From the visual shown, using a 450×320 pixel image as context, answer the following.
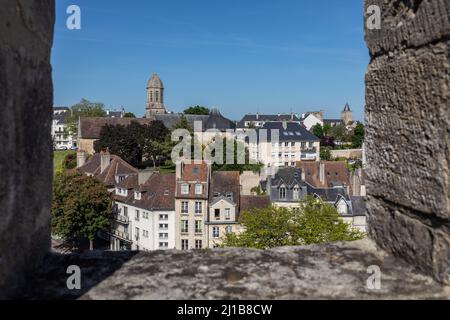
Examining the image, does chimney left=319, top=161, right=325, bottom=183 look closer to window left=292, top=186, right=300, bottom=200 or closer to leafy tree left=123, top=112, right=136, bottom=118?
window left=292, top=186, right=300, bottom=200

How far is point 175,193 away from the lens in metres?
33.0

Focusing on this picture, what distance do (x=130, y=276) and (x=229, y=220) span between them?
2914 centimetres

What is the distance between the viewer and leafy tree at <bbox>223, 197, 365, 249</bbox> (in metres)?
21.9

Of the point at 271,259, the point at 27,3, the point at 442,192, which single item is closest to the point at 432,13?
the point at 442,192

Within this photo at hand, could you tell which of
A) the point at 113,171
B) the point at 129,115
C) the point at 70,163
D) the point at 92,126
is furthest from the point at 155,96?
the point at 113,171

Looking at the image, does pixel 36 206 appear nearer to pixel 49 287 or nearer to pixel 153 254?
pixel 49 287

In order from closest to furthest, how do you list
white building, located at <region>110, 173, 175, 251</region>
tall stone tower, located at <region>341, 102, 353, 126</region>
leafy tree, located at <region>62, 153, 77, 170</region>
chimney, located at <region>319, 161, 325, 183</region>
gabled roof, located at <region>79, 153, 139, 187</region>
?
white building, located at <region>110, 173, 175, 251</region>
gabled roof, located at <region>79, 153, 139, 187</region>
chimney, located at <region>319, 161, 325, 183</region>
leafy tree, located at <region>62, 153, 77, 170</region>
tall stone tower, located at <region>341, 102, 353, 126</region>

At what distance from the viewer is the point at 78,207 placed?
34.8 meters

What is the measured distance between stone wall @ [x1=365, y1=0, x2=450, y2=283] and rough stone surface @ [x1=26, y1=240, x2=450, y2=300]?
0.17 m

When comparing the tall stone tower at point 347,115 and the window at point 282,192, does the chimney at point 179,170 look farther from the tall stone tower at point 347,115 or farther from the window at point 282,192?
the tall stone tower at point 347,115

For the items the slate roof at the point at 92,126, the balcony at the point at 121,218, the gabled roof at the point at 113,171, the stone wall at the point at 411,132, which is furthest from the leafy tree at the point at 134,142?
the stone wall at the point at 411,132

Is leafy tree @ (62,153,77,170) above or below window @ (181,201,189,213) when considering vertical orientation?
above

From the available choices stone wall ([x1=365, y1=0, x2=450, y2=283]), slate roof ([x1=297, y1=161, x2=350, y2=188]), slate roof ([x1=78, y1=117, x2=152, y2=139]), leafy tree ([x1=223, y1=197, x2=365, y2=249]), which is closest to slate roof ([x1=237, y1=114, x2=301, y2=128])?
slate roof ([x1=78, y1=117, x2=152, y2=139])
